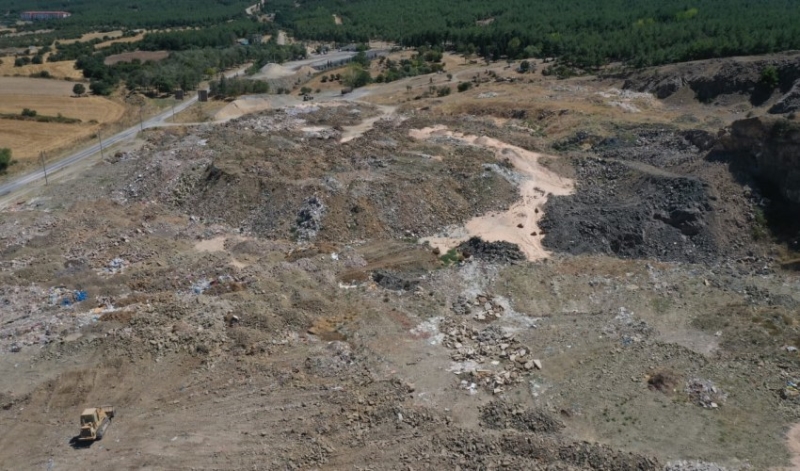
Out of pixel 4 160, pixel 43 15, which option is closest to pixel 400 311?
pixel 4 160

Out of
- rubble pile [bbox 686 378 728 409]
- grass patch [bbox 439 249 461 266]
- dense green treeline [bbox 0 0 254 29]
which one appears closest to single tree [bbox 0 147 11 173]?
grass patch [bbox 439 249 461 266]

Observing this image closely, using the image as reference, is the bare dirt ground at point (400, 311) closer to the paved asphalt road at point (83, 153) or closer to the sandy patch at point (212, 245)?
the sandy patch at point (212, 245)

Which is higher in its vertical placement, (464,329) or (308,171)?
(308,171)

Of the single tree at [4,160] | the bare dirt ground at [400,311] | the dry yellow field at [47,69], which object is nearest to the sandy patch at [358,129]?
the bare dirt ground at [400,311]

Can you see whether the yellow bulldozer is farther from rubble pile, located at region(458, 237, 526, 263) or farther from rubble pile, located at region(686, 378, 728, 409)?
rubble pile, located at region(686, 378, 728, 409)

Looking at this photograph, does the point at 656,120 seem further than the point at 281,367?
Yes

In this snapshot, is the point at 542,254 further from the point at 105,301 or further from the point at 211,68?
the point at 211,68

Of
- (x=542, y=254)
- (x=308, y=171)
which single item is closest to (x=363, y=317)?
(x=542, y=254)

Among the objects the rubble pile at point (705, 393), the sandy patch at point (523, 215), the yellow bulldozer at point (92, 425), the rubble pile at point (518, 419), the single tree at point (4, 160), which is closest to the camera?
the yellow bulldozer at point (92, 425)
